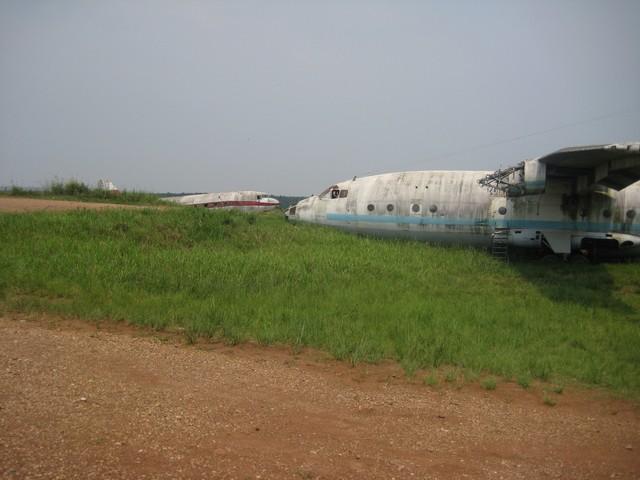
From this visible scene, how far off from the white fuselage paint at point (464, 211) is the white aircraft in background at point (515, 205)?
0.12 feet

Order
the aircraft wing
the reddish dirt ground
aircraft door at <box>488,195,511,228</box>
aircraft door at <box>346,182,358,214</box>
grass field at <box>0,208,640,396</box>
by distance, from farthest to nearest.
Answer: aircraft door at <box>346,182,358,214</box> → aircraft door at <box>488,195,511,228</box> → the aircraft wing → grass field at <box>0,208,640,396</box> → the reddish dirt ground

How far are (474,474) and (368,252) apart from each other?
531 inches

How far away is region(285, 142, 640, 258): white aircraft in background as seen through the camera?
17031 millimetres

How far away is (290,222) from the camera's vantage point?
2464cm

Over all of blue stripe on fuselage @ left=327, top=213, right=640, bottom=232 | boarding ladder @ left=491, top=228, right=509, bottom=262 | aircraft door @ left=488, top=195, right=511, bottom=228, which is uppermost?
aircraft door @ left=488, top=195, right=511, bottom=228

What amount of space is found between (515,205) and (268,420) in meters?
16.4

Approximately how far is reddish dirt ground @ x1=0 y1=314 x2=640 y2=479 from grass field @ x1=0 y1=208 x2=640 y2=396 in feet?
3.26

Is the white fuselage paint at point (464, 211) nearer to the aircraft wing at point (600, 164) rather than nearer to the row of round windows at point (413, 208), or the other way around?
the row of round windows at point (413, 208)

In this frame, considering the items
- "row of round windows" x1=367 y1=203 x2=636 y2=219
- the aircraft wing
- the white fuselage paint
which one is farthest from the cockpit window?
the aircraft wing

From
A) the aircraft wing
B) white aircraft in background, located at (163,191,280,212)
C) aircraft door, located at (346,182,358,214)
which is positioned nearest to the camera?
the aircraft wing

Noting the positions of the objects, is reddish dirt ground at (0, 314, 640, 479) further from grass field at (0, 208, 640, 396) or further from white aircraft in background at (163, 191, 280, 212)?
white aircraft in background at (163, 191, 280, 212)

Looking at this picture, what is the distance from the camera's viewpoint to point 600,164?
16.5 meters

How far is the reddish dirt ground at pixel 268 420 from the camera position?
4848 mm

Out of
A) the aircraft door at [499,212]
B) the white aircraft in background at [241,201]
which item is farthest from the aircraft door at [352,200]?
the white aircraft in background at [241,201]
